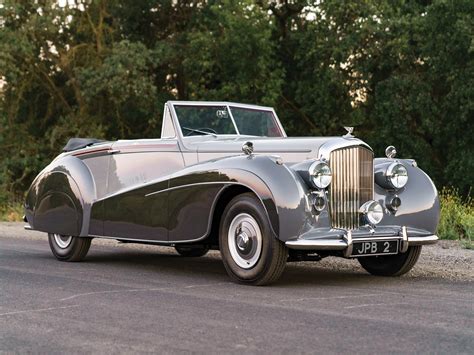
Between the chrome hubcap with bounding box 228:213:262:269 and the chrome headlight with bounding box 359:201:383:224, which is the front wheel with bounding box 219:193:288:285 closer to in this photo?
the chrome hubcap with bounding box 228:213:262:269

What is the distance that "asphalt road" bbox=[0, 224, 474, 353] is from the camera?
16.3ft

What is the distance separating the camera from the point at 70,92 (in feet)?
100

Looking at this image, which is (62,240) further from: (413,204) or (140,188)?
(413,204)

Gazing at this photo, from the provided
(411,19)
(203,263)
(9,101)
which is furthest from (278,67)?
(203,263)

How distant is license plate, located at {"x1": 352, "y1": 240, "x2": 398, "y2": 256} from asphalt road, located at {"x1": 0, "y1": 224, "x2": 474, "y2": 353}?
345 millimetres

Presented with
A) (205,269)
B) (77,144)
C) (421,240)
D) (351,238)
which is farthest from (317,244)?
(77,144)

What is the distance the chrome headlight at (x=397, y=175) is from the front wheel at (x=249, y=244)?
1.51 m

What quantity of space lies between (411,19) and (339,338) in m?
22.3

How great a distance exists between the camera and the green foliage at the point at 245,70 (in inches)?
986

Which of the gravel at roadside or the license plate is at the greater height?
the license plate

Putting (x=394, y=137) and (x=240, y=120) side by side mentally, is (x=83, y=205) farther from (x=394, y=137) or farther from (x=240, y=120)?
(x=394, y=137)

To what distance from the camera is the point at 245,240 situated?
7516 millimetres

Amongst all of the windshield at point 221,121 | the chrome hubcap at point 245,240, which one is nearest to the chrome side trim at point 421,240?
the chrome hubcap at point 245,240

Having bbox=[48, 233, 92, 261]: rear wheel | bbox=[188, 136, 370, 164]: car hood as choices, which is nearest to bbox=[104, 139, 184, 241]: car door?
bbox=[188, 136, 370, 164]: car hood
